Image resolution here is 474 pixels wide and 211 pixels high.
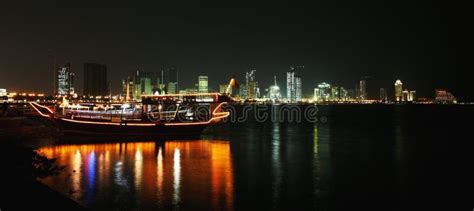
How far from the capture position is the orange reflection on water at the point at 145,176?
12297mm

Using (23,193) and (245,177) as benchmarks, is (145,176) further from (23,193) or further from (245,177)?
(23,193)

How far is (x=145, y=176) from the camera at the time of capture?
15797 millimetres

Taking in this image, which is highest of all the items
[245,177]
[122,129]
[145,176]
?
[122,129]

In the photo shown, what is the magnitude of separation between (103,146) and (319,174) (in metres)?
14.2

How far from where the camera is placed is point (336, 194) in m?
13.4

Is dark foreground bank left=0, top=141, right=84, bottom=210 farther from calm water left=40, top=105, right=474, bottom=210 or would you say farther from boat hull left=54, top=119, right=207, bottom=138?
boat hull left=54, top=119, right=207, bottom=138

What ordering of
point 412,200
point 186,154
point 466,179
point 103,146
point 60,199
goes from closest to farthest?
point 60,199, point 412,200, point 466,179, point 186,154, point 103,146

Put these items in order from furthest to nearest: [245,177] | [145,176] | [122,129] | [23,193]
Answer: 1. [122,129]
2. [245,177]
3. [145,176]
4. [23,193]

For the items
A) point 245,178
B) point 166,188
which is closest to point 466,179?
point 245,178

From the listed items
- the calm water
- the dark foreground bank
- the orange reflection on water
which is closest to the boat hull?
the calm water

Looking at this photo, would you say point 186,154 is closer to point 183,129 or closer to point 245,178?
point 245,178

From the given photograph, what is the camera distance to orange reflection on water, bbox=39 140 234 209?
12297 mm

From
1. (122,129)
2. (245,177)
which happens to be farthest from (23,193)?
(122,129)

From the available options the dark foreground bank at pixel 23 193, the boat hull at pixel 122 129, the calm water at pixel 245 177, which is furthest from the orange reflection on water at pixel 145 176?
the boat hull at pixel 122 129
